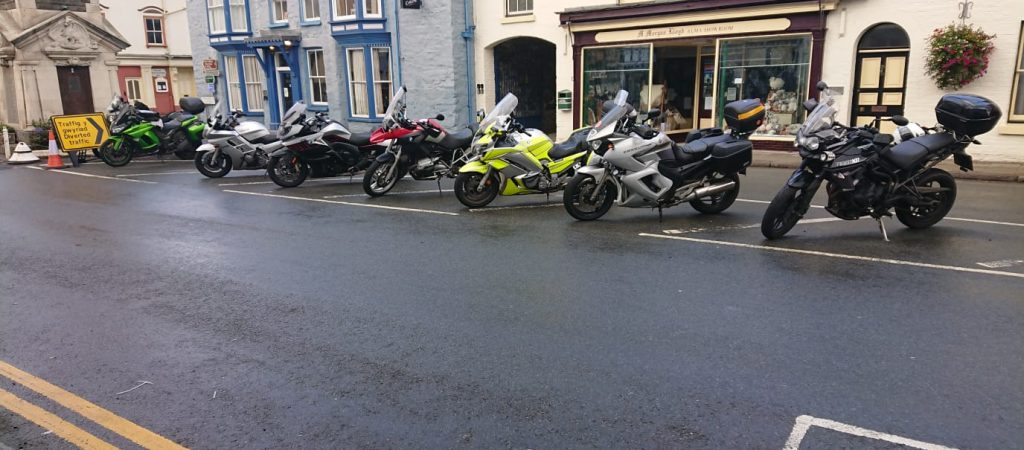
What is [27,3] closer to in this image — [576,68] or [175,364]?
[576,68]

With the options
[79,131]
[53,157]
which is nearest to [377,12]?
[79,131]

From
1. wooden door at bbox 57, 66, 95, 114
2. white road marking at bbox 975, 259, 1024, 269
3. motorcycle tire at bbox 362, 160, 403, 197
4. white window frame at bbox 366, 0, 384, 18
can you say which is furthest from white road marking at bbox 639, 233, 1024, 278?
wooden door at bbox 57, 66, 95, 114

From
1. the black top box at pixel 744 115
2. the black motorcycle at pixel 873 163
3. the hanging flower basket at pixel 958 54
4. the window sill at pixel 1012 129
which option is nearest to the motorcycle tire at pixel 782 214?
the black motorcycle at pixel 873 163

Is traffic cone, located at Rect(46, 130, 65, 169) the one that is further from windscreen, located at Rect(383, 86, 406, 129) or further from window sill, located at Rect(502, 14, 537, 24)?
window sill, located at Rect(502, 14, 537, 24)

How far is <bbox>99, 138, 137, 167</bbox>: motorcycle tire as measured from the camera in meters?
17.5

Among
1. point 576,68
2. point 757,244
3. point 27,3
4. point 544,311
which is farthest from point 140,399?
point 27,3

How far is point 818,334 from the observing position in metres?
5.02

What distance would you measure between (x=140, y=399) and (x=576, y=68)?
1658 centimetres

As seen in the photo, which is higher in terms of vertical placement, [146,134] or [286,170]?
[146,134]

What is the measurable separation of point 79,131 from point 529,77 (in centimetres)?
1279

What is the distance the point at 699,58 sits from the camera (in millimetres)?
18781

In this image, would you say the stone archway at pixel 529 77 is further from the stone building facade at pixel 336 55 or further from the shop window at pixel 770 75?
the shop window at pixel 770 75

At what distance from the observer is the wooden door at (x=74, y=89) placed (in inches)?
945

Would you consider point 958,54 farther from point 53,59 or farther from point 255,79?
point 53,59
